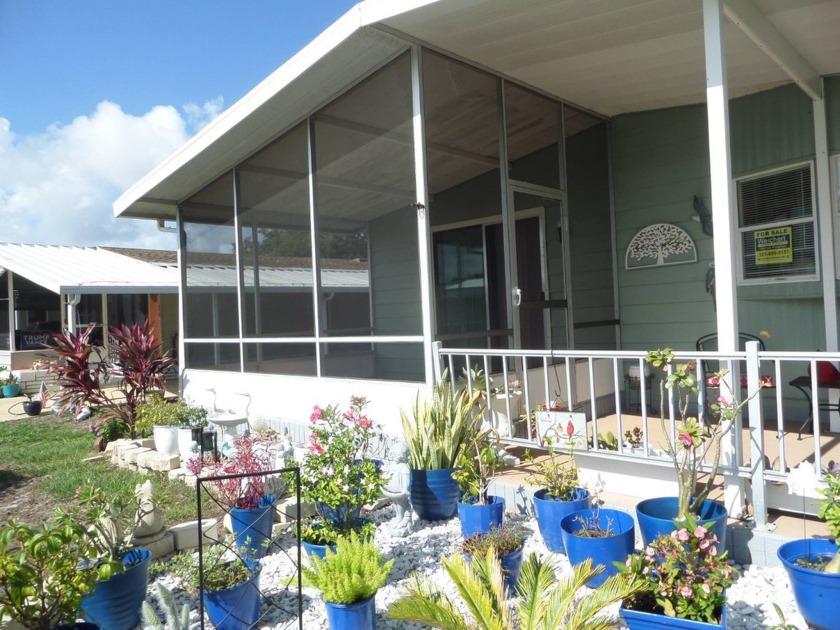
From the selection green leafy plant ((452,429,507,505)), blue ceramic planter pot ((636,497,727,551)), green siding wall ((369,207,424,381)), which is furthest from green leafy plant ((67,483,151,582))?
blue ceramic planter pot ((636,497,727,551))

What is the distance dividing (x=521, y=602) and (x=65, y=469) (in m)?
4.98

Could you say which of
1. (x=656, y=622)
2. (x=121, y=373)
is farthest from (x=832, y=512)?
(x=121, y=373)

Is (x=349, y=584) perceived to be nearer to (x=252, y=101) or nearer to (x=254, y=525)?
(x=254, y=525)

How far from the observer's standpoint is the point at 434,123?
4.97m

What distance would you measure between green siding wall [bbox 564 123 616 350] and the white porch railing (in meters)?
0.49

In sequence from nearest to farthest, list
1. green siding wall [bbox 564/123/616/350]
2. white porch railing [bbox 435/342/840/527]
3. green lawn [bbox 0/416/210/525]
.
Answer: white porch railing [bbox 435/342/840/527]
green lawn [bbox 0/416/210/525]
green siding wall [bbox 564/123/616/350]

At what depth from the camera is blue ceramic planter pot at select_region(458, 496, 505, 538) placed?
3.51 meters

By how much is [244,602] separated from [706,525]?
81.4 inches

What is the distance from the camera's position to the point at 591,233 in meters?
6.11

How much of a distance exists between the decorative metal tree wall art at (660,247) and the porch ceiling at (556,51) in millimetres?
1164

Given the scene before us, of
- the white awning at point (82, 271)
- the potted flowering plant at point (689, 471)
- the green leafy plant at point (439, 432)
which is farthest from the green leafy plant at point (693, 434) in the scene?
the white awning at point (82, 271)

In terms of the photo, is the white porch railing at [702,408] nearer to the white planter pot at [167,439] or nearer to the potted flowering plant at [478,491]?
the potted flowering plant at [478,491]

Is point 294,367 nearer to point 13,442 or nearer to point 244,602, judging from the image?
point 244,602

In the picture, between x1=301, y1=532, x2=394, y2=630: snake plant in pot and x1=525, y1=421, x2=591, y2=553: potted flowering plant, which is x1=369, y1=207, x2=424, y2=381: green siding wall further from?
x1=301, y1=532, x2=394, y2=630: snake plant in pot
